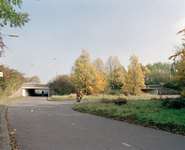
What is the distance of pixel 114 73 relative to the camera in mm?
41219

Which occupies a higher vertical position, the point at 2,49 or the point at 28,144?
the point at 2,49

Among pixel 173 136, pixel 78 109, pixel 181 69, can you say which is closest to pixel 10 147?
pixel 173 136

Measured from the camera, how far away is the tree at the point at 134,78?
31969mm

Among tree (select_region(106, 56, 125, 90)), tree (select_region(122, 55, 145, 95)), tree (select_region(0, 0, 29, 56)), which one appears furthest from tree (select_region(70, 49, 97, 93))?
tree (select_region(0, 0, 29, 56))

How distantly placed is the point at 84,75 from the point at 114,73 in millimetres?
13554

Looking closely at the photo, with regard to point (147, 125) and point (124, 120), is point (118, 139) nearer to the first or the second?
point (147, 125)

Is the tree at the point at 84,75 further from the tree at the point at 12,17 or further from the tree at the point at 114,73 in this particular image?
the tree at the point at 12,17

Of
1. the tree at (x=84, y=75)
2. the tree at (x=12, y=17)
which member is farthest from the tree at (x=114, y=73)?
the tree at (x=12, y=17)

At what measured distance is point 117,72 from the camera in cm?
4056

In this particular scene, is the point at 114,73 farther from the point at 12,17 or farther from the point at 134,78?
the point at 12,17

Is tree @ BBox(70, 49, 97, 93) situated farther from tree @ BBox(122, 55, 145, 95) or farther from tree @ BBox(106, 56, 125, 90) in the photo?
tree @ BBox(106, 56, 125, 90)

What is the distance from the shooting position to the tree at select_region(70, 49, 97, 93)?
3028 cm

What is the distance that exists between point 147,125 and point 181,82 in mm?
7288

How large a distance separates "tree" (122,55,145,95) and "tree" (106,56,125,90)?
19.9 feet
